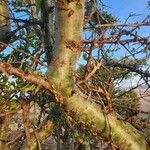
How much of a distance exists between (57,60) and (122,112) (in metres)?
0.90

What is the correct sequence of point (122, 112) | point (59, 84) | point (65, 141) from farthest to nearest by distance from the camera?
1. point (65, 141)
2. point (122, 112)
3. point (59, 84)

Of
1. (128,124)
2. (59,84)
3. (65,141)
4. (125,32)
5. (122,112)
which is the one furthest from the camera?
(65,141)

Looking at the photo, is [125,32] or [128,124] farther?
[128,124]

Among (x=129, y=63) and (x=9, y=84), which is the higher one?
(x=129, y=63)

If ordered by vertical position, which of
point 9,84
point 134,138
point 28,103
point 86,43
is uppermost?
point 86,43

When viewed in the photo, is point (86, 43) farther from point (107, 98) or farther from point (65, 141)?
point (65, 141)

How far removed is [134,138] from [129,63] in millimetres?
766

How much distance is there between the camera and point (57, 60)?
2.44 metres

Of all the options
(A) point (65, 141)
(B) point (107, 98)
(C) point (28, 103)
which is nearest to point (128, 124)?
(B) point (107, 98)

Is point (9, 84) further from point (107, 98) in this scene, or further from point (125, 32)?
point (125, 32)

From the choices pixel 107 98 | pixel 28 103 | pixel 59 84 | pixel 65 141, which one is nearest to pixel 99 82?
pixel 107 98

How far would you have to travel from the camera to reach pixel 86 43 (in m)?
2.48

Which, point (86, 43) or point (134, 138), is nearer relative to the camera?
point (86, 43)

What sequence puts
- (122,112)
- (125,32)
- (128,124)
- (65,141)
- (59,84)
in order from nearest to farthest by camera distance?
(59,84), (125,32), (128,124), (122,112), (65,141)
